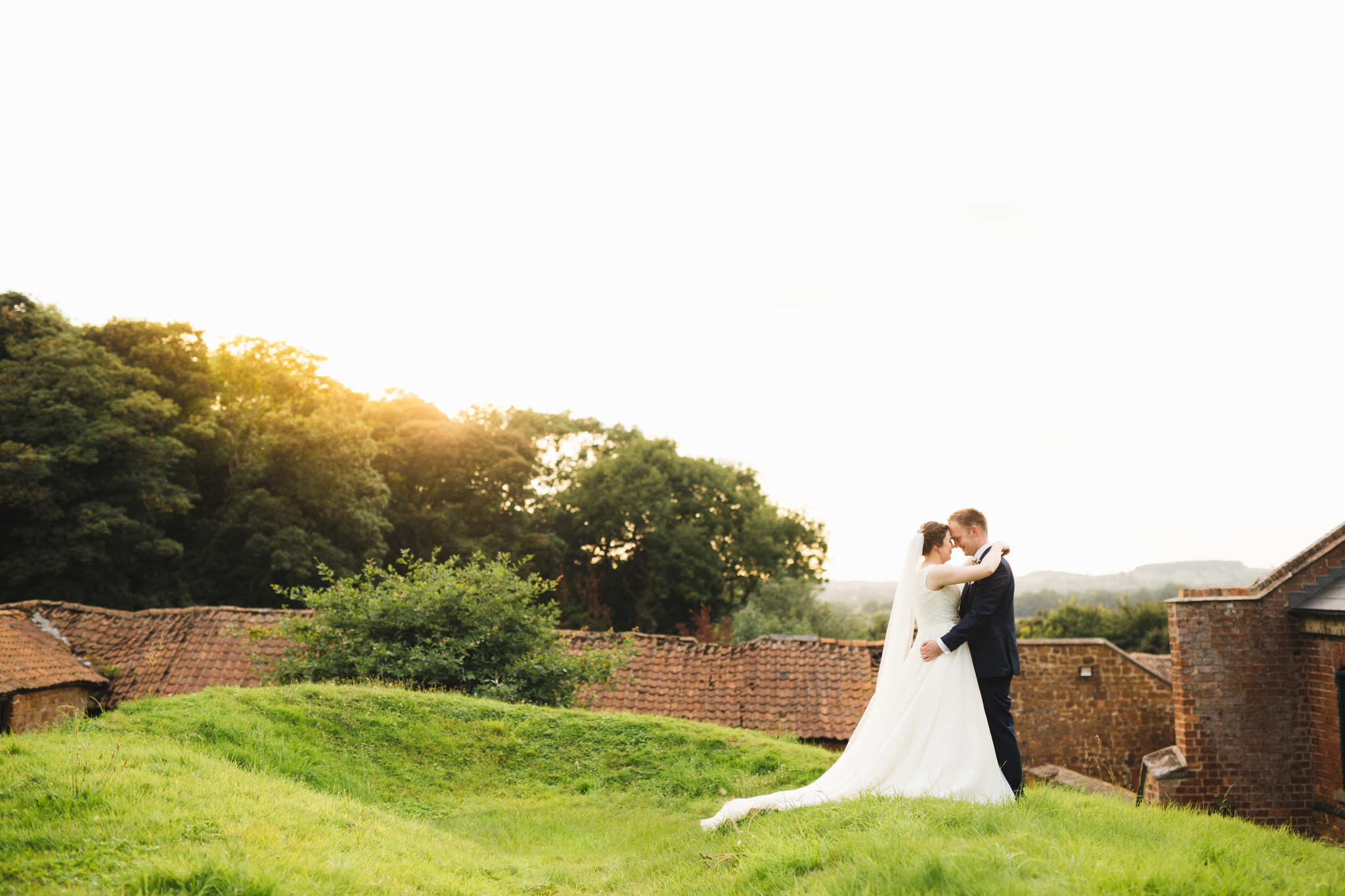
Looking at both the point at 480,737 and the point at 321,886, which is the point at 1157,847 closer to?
the point at 321,886

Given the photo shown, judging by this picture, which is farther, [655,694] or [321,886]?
[655,694]

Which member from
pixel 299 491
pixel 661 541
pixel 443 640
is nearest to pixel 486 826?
pixel 443 640

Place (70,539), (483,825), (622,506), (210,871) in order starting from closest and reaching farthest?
1. (210,871)
2. (483,825)
3. (70,539)
4. (622,506)

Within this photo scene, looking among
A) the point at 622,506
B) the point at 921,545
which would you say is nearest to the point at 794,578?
the point at 622,506

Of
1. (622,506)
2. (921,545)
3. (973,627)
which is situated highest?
(622,506)

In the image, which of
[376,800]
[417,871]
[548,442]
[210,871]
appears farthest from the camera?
[548,442]

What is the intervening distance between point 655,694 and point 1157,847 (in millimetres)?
17455

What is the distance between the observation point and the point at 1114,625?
1507 inches

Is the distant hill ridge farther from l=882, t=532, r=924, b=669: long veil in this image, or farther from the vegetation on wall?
l=882, t=532, r=924, b=669: long veil

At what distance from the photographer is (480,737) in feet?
33.2

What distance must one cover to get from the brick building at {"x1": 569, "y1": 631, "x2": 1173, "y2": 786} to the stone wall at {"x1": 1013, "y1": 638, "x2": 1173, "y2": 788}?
21 mm

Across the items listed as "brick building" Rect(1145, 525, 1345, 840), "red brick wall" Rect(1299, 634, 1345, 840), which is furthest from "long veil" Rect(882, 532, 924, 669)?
"red brick wall" Rect(1299, 634, 1345, 840)

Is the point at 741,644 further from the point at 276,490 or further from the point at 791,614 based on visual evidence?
the point at 276,490

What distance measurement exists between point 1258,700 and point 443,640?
1285 centimetres
